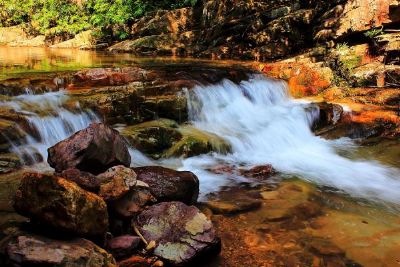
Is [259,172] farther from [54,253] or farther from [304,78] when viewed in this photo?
[304,78]

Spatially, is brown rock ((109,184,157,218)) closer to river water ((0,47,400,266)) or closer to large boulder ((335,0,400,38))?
river water ((0,47,400,266))

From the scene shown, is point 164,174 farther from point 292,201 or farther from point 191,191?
point 292,201

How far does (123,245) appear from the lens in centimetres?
411

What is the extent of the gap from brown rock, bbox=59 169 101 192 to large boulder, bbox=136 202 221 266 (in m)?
0.59

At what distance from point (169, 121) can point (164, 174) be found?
362 cm

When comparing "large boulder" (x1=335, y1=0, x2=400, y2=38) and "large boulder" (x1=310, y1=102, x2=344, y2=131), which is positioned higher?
"large boulder" (x1=335, y1=0, x2=400, y2=38)

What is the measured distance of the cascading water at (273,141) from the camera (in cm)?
716

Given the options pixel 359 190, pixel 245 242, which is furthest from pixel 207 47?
pixel 245 242

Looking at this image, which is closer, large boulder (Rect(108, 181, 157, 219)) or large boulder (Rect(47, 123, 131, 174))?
large boulder (Rect(108, 181, 157, 219))

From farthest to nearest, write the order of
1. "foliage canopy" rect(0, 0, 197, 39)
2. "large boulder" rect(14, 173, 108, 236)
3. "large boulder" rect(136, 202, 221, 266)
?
"foliage canopy" rect(0, 0, 197, 39) → "large boulder" rect(136, 202, 221, 266) → "large boulder" rect(14, 173, 108, 236)

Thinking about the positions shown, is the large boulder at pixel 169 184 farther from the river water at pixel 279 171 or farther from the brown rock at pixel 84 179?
the brown rock at pixel 84 179

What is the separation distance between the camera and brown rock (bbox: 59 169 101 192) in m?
4.39

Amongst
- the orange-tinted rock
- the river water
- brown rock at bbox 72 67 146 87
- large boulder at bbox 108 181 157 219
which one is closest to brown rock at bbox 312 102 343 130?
the river water

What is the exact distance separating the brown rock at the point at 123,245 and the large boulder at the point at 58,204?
238 mm
